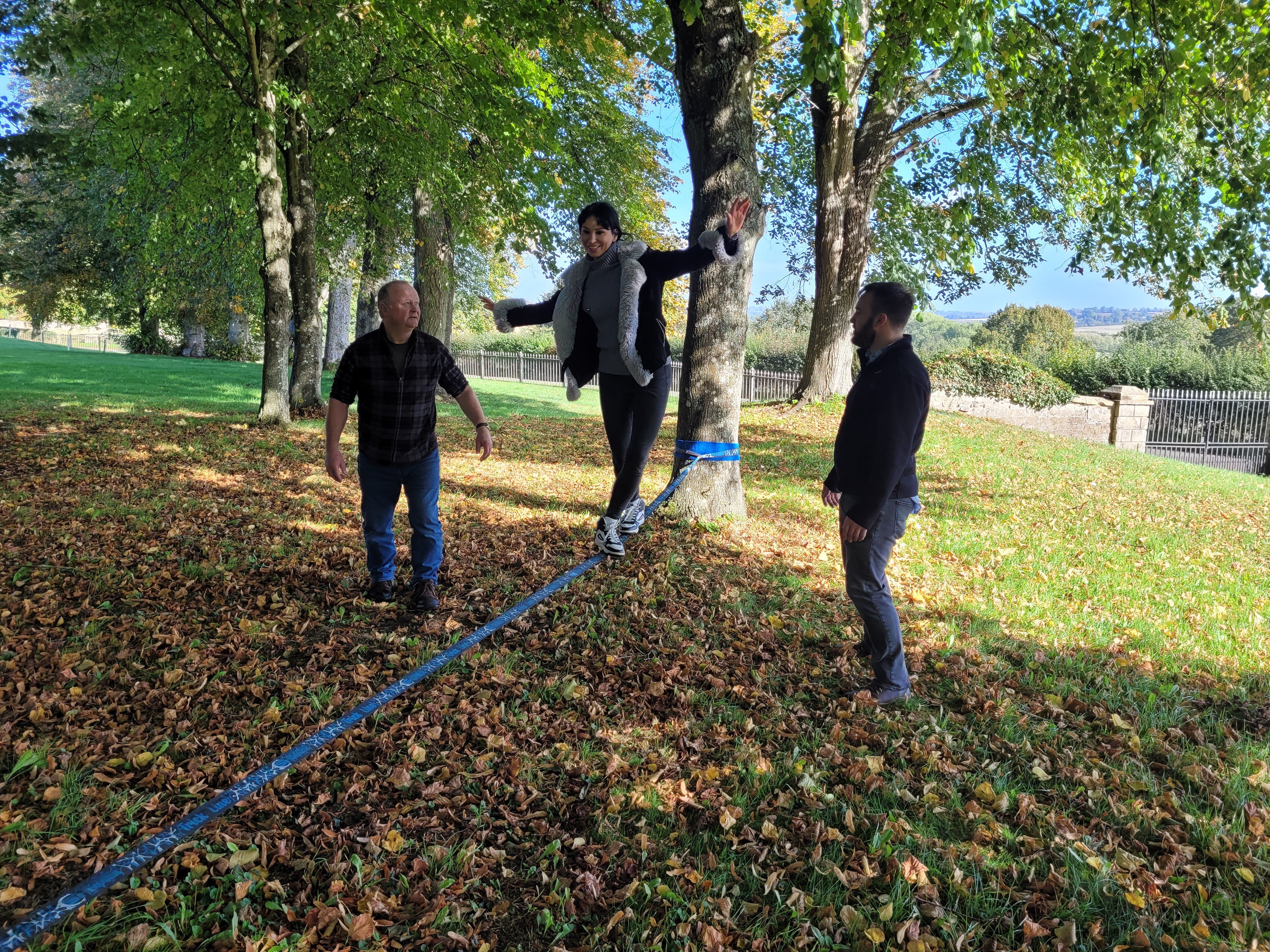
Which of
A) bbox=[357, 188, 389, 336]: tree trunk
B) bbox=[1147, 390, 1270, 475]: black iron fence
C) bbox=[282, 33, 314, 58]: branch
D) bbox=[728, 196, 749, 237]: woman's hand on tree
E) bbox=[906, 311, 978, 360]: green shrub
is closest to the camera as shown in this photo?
bbox=[728, 196, 749, 237]: woman's hand on tree

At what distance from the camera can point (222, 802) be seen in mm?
2953

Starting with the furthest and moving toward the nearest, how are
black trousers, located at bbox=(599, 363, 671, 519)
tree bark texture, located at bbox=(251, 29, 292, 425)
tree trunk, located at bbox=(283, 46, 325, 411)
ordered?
tree trunk, located at bbox=(283, 46, 325, 411) < tree bark texture, located at bbox=(251, 29, 292, 425) < black trousers, located at bbox=(599, 363, 671, 519)

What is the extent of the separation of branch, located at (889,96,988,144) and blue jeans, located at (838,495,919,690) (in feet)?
45.5

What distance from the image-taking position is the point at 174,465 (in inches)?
351

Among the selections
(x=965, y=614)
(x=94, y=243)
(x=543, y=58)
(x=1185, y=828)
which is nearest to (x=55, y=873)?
(x=1185, y=828)

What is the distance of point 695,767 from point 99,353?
117 feet

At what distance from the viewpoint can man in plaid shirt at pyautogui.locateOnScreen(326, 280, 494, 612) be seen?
15.4 ft

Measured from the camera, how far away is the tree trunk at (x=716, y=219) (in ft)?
21.1

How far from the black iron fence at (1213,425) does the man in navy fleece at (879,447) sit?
21206 mm

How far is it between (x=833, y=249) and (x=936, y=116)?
11.3ft

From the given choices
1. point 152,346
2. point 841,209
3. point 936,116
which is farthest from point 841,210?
point 152,346

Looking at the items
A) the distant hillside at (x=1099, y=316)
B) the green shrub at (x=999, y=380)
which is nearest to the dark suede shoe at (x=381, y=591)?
the green shrub at (x=999, y=380)

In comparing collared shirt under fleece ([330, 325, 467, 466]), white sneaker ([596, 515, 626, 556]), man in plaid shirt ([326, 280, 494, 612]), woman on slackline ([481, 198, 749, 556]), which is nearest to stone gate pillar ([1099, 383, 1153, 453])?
white sneaker ([596, 515, 626, 556])

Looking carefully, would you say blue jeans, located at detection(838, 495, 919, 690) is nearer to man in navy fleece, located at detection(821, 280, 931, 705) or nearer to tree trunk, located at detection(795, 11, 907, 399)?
Result: man in navy fleece, located at detection(821, 280, 931, 705)
